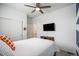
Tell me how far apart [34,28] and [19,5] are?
1.25 feet

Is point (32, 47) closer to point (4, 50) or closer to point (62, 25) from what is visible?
point (4, 50)

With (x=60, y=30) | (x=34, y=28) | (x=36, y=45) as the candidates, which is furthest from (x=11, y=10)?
(x=60, y=30)

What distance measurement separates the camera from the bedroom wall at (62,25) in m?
0.98

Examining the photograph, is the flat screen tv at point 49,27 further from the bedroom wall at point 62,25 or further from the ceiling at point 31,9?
the ceiling at point 31,9

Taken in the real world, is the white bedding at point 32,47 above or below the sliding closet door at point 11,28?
below

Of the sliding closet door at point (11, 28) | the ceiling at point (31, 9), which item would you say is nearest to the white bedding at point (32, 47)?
the sliding closet door at point (11, 28)

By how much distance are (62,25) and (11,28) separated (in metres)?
0.72

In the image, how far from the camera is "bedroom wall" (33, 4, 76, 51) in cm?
98

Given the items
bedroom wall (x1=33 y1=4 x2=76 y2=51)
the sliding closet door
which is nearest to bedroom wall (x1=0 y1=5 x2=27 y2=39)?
the sliding closet door

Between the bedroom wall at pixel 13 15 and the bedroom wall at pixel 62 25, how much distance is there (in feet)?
0.54

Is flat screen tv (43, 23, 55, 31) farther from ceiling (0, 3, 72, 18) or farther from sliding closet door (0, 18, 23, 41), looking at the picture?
sliding closet door (0, 18, 23, 41)

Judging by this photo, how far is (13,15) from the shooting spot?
102cm

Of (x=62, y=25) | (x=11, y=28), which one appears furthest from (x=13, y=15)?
(x=62, y=25)

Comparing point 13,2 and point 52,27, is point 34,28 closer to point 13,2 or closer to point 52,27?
point 52,27
